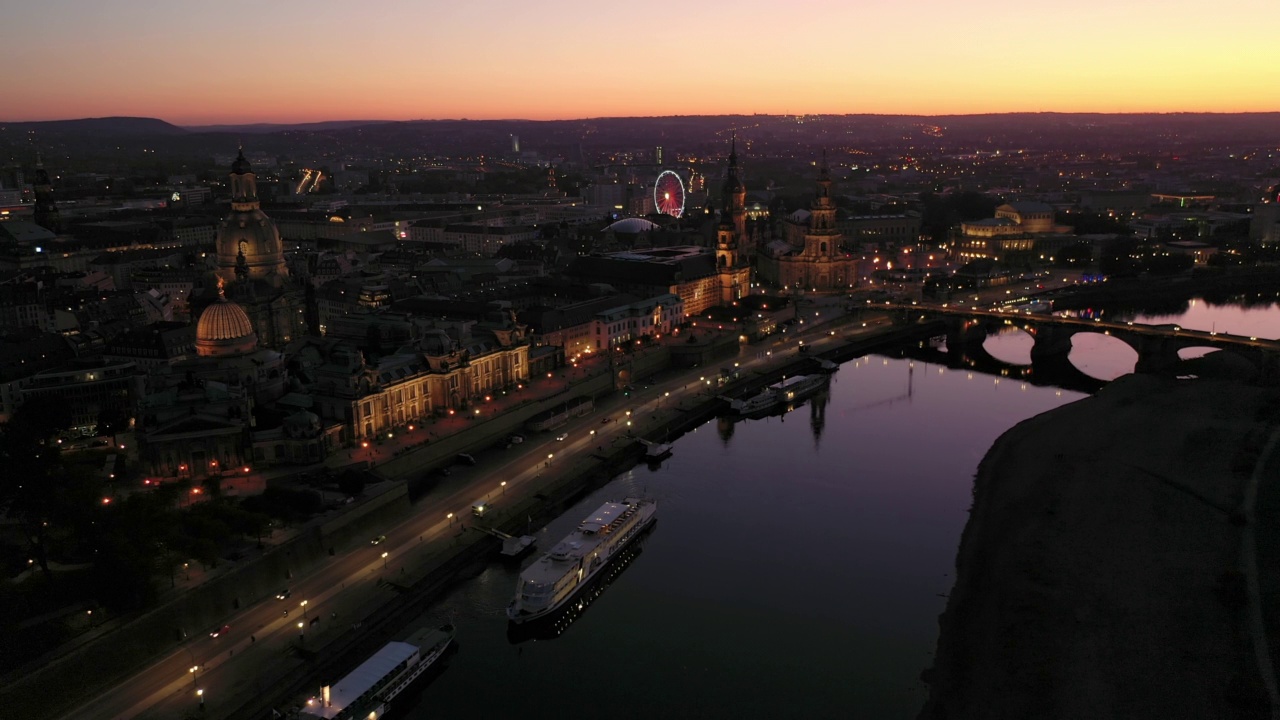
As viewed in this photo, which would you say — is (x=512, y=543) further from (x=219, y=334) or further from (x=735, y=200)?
(x=735, y=200)

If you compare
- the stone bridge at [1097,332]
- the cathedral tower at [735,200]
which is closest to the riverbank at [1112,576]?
the stone bridge at [1097,332]

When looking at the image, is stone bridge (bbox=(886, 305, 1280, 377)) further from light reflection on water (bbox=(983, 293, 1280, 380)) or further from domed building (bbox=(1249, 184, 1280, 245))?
domed building (bbox=(1249, 184, 1280, 245))

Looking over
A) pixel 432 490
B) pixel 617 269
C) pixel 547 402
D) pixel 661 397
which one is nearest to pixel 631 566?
pixel 432 490

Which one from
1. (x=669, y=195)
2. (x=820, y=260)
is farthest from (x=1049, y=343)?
(x=669, y=195)

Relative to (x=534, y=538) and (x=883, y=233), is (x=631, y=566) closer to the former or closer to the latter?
(x=534, y=538)

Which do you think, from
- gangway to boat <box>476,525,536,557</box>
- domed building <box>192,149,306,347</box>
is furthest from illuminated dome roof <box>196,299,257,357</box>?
gangway to boat <box>476,525,536,557</box>

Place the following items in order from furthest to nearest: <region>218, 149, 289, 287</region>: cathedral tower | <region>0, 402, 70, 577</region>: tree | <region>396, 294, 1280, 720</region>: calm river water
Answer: <region>218, 149, 289, 287</region>: cathedral tower, <region>0, 402, 70, 577</region>: tree, <region>396, 294, 1280, 720</region>: calm river water
